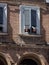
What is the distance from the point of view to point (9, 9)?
18.1m

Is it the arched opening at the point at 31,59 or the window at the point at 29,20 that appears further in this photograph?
the window at the point at 29,20

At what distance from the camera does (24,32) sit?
59.0 feet

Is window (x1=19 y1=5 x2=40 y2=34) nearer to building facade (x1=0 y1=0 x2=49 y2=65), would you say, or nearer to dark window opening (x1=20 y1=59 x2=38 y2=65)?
building facade (x1=0 y1=0 x2=49 y2=65)

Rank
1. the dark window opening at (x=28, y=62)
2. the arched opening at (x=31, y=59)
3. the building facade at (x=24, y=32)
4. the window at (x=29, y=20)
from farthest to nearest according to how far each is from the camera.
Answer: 1. the dark window opening at (x=28, y=62)
2. the window at (x=29, y=20)
3. the arched opening at (x=31, y=59)
4. the building facade at (x=24, y=32)

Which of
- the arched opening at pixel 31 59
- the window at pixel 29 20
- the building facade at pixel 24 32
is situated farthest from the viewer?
the window at pixel 29 20

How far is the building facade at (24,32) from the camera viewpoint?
17641mm

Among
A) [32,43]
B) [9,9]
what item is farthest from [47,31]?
[9,9]

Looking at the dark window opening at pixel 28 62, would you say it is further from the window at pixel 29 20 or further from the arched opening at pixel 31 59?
the window at pixel 29 20

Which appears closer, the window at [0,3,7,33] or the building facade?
the building facade

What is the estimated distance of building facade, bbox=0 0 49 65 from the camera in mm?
17641

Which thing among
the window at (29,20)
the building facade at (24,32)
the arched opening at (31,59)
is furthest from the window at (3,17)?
the arched opening at (31,59)

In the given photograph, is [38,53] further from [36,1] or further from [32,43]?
[36,1]

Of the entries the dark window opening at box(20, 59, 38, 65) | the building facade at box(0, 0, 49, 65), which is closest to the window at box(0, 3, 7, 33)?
the building facade at box(0, 0, 49, 65)

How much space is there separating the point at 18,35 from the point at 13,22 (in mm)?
744
